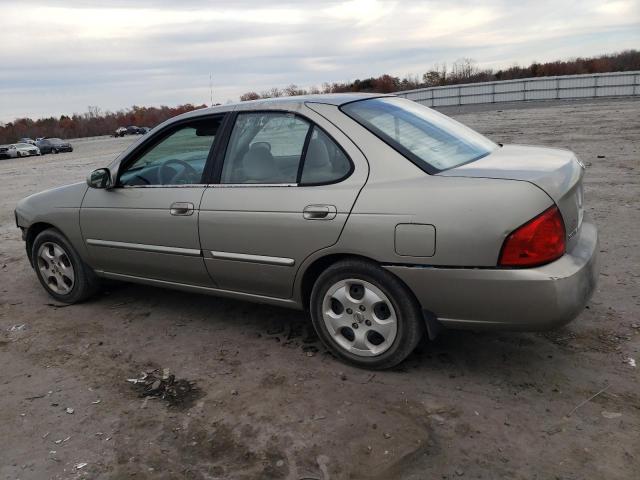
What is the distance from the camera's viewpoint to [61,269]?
16.5 ft

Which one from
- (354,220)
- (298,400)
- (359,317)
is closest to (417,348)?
(359,317)

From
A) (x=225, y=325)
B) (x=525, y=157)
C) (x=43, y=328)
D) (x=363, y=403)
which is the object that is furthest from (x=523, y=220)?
(x=43, y=328)

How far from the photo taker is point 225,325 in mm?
4367

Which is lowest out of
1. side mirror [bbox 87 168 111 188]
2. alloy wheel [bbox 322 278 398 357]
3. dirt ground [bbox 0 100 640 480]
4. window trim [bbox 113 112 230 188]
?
dirt ground [bbox 0 100 640 480]

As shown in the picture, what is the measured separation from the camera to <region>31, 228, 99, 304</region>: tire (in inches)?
193

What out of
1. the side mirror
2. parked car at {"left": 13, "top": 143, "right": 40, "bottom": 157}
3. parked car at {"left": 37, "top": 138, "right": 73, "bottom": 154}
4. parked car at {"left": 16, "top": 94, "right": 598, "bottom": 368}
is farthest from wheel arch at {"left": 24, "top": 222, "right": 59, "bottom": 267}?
parked car at {"left": 37, "top": 138, "right": 73, "bottom": 154}

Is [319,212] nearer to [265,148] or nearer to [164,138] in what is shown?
[265,148]

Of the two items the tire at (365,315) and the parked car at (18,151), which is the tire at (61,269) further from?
the parked car at (18,151)

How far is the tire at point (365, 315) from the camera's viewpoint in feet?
10.6

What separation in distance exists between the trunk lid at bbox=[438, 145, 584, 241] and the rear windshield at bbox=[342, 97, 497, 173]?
0.42 feet

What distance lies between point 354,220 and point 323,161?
18.9 inches

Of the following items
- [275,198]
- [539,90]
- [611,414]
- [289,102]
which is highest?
[539,90]

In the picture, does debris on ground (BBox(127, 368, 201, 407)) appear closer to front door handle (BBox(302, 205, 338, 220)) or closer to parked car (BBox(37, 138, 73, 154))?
front door handle (BBox(302, 205, 338, 220))

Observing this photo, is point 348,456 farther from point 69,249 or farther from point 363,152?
point 69,249
